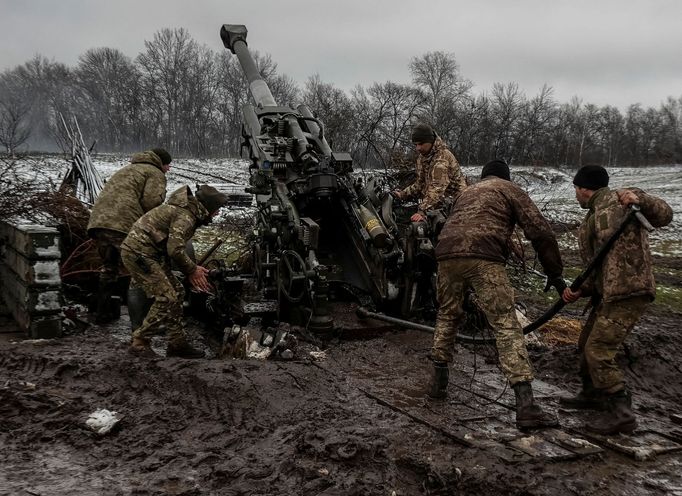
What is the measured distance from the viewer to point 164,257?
19.2ft

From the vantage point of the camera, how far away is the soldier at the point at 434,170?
22.9ft

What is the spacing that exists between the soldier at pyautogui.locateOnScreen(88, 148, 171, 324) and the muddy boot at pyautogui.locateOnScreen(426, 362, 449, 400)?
3.75m

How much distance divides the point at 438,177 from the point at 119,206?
11.8 ft

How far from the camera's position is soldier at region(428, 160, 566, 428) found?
14.2 ft

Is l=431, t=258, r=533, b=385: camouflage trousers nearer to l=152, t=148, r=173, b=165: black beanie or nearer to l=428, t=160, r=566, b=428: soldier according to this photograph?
l=428, t=160, r=566, b=428: soldier

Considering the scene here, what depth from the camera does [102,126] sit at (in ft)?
154

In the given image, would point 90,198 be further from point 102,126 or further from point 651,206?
point 102,126

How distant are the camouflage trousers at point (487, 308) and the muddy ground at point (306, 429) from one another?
39cm

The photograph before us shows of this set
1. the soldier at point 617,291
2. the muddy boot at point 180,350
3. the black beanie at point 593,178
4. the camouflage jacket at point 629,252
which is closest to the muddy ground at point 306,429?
the soldier at point 617,291

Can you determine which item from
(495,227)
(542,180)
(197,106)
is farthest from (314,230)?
(197,106)

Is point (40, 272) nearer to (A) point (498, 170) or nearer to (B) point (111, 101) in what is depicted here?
(A) point (498, 170)

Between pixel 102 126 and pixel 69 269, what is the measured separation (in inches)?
1700

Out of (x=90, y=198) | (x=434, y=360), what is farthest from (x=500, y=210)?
(x=90, y=198)

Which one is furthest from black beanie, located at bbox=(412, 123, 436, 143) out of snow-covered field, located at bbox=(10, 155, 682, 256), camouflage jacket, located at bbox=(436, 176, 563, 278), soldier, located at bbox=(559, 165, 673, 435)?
snow-covered field, located at bbox=(10, 155, 682, 256)
